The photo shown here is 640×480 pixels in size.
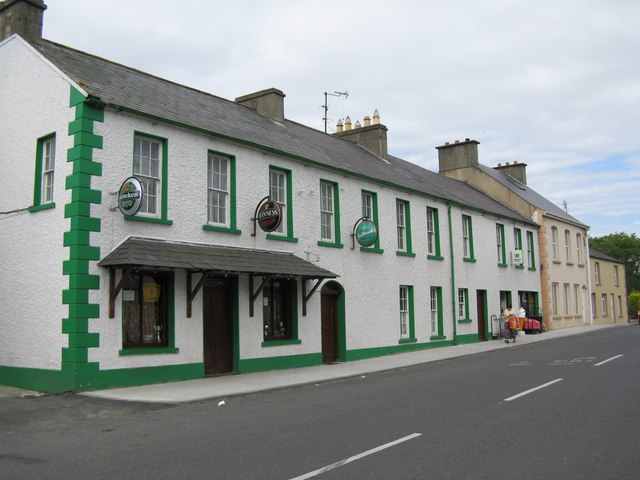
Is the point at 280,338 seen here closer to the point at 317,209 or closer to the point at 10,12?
the point at 317,209

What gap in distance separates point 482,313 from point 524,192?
12887 mm

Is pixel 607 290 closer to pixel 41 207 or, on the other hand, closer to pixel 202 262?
pixel 202 262

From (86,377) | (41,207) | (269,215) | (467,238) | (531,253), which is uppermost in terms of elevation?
(467,238)

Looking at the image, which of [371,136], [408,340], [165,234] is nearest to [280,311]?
[165,234]

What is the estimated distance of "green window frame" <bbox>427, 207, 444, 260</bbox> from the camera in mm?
24670

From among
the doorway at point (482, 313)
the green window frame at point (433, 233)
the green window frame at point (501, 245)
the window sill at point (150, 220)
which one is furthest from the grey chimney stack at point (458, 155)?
the window sill at point (150, 220)

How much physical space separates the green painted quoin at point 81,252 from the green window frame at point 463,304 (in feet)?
58.0

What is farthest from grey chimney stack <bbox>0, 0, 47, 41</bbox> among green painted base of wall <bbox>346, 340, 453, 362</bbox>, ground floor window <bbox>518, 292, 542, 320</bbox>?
ground floor window <bbox>518, 292, 542, 320</bbox>

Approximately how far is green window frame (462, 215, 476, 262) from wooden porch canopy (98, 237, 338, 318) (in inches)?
469

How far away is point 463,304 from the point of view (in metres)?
26.7

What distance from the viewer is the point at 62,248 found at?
1254 cm

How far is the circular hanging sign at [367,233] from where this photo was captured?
63.6ft

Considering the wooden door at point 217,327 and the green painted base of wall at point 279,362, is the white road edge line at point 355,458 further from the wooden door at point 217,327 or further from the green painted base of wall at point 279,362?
the green painted base of wall at point 279,362

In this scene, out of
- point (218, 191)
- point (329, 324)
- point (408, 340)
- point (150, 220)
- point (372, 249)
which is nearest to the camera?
point (150, 220)
